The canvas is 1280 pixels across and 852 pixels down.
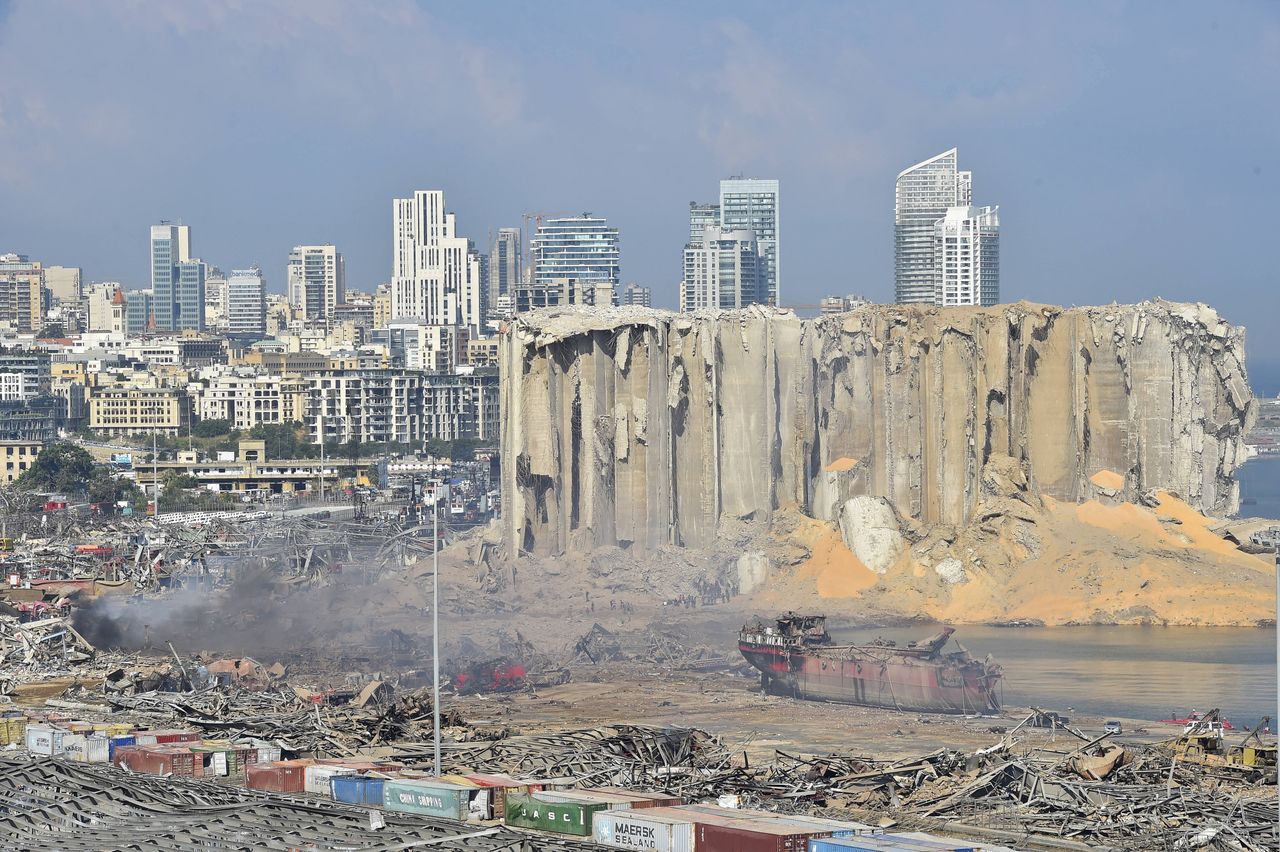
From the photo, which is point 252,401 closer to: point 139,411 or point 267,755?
point 139,411

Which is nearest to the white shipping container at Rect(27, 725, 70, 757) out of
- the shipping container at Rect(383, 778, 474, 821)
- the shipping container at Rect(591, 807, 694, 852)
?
the shipping container at Rect(383, 778, 474, 821)

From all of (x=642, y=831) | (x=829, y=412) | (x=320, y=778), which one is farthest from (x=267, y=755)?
(x=829, y=412)

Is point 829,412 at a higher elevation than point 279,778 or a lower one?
higher

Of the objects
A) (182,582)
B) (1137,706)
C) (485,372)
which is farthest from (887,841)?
(485,372)

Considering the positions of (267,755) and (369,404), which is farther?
(369,404)

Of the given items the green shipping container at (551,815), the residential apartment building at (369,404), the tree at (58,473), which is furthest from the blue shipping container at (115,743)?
the residential apartment building at (369,404)

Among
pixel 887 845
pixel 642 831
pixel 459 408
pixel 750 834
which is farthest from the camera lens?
pixel 459 408

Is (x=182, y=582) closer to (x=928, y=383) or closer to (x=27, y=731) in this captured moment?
(x=928, y=383)
